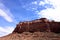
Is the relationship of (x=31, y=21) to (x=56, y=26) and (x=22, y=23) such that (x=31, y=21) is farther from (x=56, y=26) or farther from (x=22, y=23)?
(x=56, y=26)

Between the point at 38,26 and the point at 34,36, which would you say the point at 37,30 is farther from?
the point at 34,36

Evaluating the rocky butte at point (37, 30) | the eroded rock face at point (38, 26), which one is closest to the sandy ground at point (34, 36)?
the rocky butte at point (37, 30)

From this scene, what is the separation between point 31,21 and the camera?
86.1 m

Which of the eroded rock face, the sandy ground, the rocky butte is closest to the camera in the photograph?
the sandy ground

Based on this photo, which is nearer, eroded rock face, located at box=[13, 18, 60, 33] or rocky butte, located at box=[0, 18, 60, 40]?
rocky butte, located at box=[0, 18, 60, 40]

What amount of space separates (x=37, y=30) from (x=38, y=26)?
184 centimetres

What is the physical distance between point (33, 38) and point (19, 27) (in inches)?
631

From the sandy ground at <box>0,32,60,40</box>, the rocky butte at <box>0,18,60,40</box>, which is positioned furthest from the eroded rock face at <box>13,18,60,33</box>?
the sandy ground at <box>0,32,60,40</box>

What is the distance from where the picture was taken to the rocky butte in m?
71.8

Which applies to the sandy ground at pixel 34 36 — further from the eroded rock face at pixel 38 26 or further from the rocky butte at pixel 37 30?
the eroded rock face at pixel 38 26

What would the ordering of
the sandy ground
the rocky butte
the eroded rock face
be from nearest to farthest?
the sandy ground → the rocky butte → the eroded rock face

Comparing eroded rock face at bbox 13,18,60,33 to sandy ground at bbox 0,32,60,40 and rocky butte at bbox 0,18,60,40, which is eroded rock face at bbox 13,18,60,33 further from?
sandy ground at bbox 0,32,60,40

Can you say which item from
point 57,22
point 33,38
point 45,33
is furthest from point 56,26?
point 33,38

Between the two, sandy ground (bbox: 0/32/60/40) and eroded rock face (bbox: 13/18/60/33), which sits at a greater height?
eroded rock face (bbox: 13/18/60/33)
